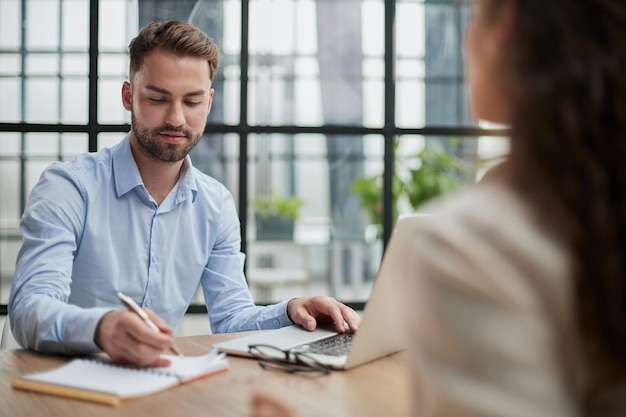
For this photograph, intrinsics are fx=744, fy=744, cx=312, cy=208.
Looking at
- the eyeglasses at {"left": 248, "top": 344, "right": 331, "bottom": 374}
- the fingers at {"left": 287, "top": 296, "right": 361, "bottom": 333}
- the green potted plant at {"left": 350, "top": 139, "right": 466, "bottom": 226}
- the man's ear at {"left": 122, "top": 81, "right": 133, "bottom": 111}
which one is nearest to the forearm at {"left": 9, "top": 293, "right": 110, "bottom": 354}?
the eyeglasses at {"left": 248, "top": 344, "right": 331, "bottom": 374}

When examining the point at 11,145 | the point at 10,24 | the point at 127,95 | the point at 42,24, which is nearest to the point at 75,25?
the point at 42,24

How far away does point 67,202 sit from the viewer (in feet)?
6.84

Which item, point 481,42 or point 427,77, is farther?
point 427,77

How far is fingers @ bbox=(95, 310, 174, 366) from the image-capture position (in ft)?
4.53

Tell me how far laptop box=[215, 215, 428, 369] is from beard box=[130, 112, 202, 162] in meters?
0.75

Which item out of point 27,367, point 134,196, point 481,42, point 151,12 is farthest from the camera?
point 151,12

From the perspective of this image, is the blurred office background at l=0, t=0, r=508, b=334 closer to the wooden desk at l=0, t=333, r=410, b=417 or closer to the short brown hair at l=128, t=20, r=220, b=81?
the short brown hair at l=128, t=20, r=220, b=81

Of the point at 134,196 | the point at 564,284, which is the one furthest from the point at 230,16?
the point at 564,284

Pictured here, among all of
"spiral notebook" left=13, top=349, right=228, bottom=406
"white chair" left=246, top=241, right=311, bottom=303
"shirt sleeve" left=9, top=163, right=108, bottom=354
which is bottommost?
"white chair" left=246, top=241, right=311, bottom=303

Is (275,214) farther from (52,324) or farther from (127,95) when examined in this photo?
(52,324)

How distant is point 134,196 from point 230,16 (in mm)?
1037

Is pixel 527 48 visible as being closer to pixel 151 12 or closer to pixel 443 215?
pixel 443 215

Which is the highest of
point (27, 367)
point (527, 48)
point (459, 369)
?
point (527, 48)

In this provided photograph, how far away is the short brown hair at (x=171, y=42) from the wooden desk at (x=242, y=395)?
107cm
